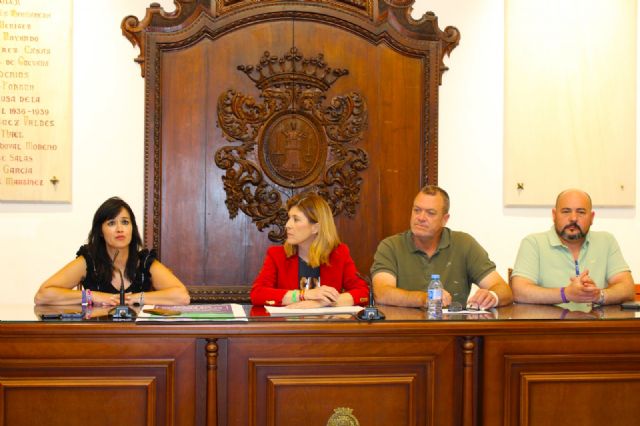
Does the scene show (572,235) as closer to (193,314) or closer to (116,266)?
(193,314)

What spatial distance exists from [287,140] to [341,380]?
206cm

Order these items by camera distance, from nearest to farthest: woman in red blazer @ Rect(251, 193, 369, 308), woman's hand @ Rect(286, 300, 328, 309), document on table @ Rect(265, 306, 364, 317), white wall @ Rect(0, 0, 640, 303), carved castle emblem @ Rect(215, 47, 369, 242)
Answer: document on table @ Rect(265, 306, 364, 317), woman's hand @ Rect(286, 300, 328, 309), woman in red blazer @ Rect(251, 193, 369, 308), white wall @ Rect(0, 0, 640, 303), carved castle emblem @ Rect(215, 47, 369, 242)

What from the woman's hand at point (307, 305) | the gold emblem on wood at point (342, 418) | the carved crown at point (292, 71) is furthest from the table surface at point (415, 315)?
the carved crown at point (292, 71)

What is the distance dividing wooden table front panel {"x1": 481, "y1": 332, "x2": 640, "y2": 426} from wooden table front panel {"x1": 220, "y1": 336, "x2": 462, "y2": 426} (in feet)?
0.47

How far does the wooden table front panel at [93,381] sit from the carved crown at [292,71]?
2.16 meters

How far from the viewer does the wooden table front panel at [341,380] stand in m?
2.54

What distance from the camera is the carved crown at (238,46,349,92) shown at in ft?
14.1

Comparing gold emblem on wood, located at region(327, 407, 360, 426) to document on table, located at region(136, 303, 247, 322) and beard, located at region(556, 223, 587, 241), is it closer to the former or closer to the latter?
document on table, located at region(136, 303, 247, 322)

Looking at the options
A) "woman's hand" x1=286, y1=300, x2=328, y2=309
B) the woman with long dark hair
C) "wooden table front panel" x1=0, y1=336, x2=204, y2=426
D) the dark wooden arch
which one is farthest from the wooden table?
the dark wooden arch

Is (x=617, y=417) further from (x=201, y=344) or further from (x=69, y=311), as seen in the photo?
(x=69, y=311)

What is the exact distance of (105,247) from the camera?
3457mm

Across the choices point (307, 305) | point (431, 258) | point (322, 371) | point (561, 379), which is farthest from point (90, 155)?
point (561, 379)

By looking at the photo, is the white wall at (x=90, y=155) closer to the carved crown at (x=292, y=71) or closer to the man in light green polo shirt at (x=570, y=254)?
the carved crown at (x=292, y=71)

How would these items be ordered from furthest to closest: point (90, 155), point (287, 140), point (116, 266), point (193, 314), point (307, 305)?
1. point (287, 140)
2. point (90, 155)
3. point (116, 266)
4. point (307, 305)
5. point (193, 314)
